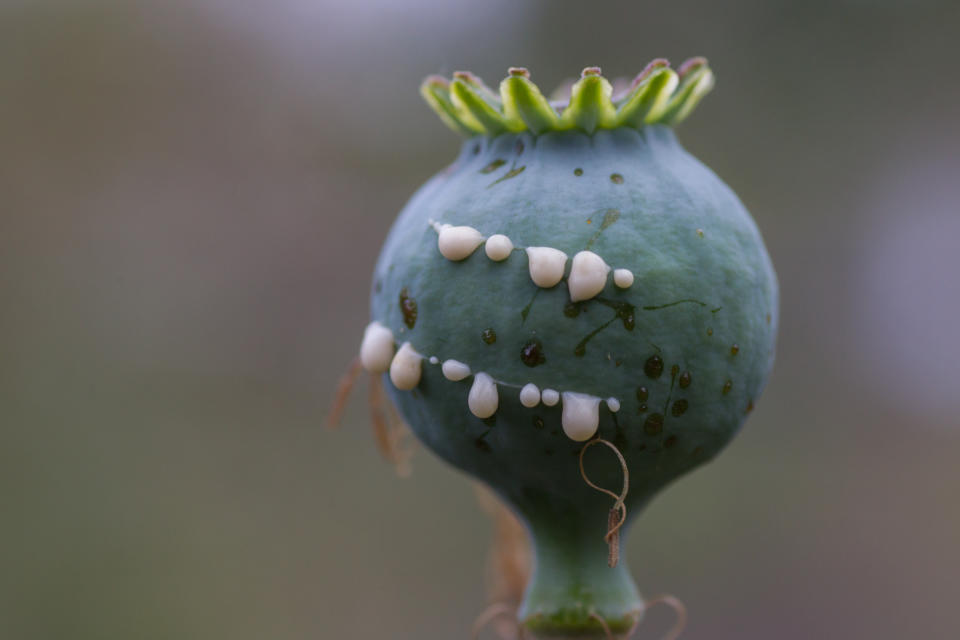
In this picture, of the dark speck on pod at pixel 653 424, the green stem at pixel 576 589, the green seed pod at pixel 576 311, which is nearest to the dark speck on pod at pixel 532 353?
the green seed pod at pixel 576 311

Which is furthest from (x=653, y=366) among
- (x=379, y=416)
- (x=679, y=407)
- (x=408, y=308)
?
(x=379, y=416)

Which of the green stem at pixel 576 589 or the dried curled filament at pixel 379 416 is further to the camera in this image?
the dried curled filament at pixel 379 416

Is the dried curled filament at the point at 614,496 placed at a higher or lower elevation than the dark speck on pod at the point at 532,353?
lower

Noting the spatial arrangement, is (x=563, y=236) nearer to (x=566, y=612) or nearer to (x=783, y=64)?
(x=566, y=612)

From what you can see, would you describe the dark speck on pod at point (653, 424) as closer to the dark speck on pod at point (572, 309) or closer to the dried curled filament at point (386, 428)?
the dark speck on pod at point (572, 309)

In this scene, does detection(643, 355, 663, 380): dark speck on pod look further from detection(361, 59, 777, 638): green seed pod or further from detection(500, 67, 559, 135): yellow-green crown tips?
detection(500, 67, 559, 135): yellow-green crown tips

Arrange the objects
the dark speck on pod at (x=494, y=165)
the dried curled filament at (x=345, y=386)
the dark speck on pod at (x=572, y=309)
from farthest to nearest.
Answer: the dried curled filament at (x=345, y=386), the dark speck on pod at (x=494, y=165), the dark speck on pod at (x=572, y=309)

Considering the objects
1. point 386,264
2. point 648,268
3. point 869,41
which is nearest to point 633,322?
point 648,268
